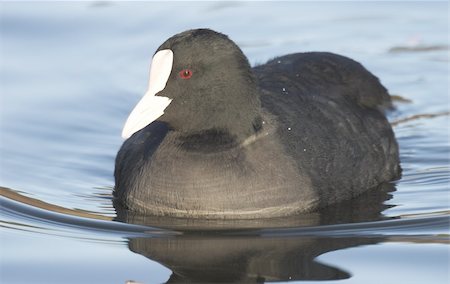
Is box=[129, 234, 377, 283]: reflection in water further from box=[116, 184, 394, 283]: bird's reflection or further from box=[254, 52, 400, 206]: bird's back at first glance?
box=[254, 52, 400, 206]: bird's back

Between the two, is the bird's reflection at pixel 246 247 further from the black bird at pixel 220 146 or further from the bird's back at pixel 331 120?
the bird's back at pixel 331 120

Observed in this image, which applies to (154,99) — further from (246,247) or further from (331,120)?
(331,120)

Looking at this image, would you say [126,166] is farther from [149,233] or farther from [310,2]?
[310,2]

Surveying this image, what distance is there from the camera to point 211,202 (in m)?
7.74

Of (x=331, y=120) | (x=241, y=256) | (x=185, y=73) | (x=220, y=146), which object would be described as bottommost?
(x=241, y=256)

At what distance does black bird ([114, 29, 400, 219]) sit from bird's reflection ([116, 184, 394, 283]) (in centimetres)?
9

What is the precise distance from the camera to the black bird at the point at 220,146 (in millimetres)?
7688

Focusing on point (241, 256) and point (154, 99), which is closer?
point (241, 256)

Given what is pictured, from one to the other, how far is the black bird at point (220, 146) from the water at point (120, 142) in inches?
5.1

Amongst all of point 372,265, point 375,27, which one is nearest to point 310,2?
point 375,27

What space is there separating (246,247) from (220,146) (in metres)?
0.72

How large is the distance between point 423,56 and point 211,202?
16.5ft

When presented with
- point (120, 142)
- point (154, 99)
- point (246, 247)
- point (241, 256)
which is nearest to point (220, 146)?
point (154, 99)

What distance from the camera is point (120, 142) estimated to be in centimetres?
1016
